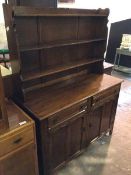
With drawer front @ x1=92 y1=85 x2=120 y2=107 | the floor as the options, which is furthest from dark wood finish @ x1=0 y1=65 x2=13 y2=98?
the floor

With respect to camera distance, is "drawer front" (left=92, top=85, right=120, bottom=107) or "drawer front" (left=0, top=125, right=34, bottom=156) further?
"drawer front" (left=92, top=85, right=120, bottom=107)

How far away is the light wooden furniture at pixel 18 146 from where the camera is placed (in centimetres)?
122

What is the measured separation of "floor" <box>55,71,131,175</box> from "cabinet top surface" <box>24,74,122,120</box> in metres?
0.83

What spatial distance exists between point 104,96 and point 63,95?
52 cm

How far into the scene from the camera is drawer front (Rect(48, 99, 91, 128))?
4.82 feet

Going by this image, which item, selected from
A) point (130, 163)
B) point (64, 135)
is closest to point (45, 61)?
point (64, 135)

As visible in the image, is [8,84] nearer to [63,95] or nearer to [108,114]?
[63,95]

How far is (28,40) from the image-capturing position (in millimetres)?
1560

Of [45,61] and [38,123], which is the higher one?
[45,61]

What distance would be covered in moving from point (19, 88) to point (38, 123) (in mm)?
392

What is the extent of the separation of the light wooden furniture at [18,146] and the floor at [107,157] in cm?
59

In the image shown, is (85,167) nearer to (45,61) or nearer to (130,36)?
(45,61)

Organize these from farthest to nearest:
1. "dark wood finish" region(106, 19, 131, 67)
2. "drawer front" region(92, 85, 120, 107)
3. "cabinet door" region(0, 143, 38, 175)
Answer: "dark wood finish" region(106, 19, 131, 67), "drawer front" region(92, 85, 120, 107), "cabinet door" region(0, 143, 38, 175)

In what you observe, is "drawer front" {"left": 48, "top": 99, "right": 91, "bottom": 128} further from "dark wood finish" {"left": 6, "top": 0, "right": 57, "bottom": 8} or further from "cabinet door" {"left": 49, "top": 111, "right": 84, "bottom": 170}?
"dark wood finish" {"left": 6, "top": 0, "right": 57, "bottom": 8}
